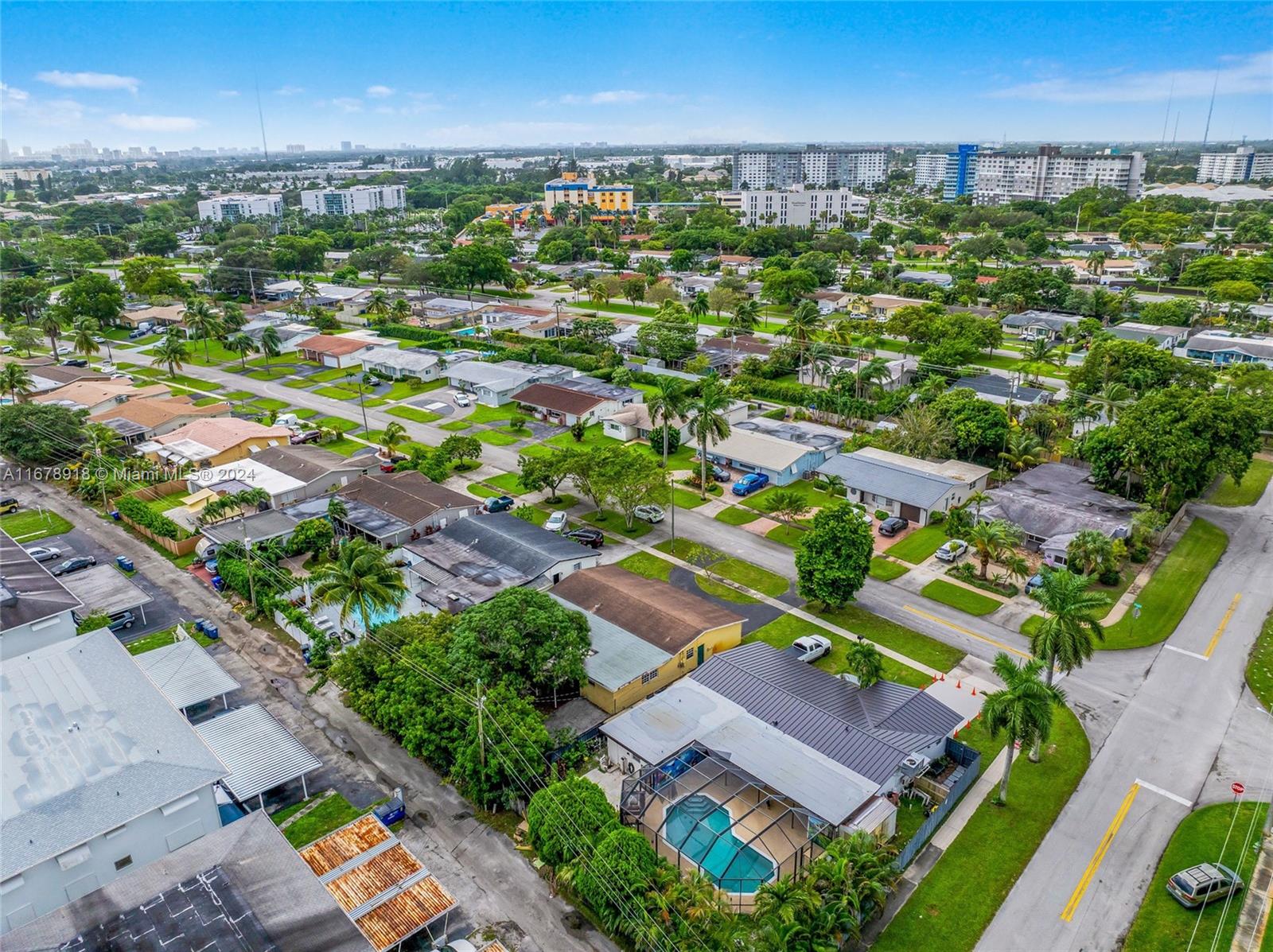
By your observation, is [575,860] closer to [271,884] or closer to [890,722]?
[271,884]

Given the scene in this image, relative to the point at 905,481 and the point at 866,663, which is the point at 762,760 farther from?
the point at 905,481

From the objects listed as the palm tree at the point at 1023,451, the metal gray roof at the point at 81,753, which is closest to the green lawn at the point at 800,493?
the palm tree at the point at 1023,451

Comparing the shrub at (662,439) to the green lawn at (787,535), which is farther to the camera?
the shrub at (662,439)

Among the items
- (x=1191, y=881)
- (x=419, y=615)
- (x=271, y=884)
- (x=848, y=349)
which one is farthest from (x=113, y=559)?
(x=848, y=349)

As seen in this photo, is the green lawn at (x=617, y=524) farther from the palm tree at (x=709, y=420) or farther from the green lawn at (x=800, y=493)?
the green lawn at (x=800, y=493)

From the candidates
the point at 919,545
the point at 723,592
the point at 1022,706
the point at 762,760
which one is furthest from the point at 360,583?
the point at 919,545

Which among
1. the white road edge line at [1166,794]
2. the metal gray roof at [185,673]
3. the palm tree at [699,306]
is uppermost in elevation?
the palm tree at [699,306]
